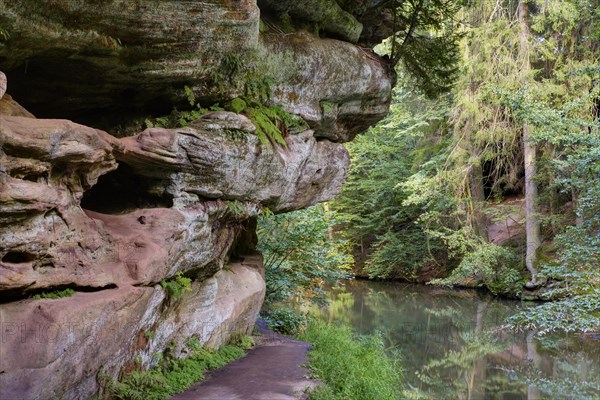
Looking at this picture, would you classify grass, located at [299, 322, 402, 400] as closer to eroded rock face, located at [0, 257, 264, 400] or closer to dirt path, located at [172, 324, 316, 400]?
dirt path, located at [172, 324, 316, 400]

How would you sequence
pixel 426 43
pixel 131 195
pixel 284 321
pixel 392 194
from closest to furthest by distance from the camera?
pixel 131 195 < pixel 426 43 < pixel 284 321 < pixel 392 194

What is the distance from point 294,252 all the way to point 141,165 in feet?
24.0

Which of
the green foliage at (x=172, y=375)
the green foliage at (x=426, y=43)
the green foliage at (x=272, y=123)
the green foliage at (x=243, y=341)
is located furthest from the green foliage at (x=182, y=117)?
the green foliage at (x=426, y=43)

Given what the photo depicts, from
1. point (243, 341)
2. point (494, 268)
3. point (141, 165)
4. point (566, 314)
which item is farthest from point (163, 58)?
point (494, 268)

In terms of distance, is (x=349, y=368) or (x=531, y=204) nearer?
(x=349, y=368)

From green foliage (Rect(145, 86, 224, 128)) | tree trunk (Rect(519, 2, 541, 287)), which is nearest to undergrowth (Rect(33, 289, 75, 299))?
green foliage (Rect(145, 86, 224, 128))

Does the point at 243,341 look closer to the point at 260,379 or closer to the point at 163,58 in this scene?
the point at 260,379

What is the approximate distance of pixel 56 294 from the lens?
548 centimetres

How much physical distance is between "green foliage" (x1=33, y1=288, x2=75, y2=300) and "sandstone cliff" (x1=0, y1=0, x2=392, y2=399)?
63 mm

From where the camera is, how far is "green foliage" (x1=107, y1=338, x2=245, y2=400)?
611 cm

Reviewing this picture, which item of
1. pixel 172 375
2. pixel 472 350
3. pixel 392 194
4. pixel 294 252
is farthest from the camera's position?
pixel 392 194

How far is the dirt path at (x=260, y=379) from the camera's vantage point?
681 centimetres

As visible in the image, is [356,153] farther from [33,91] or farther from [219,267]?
[33,91]

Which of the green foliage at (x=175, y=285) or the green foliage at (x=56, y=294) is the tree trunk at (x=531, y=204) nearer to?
the green foliage at (x=175, y=285)
